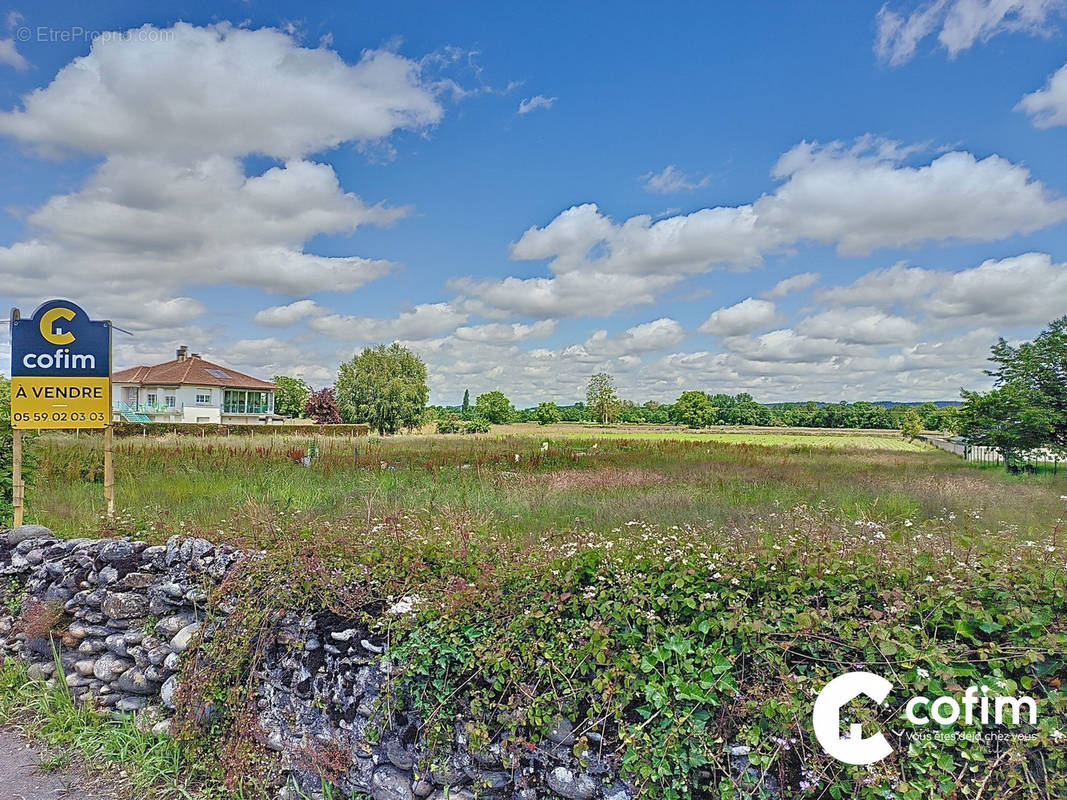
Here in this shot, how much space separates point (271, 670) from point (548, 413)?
3280 inches

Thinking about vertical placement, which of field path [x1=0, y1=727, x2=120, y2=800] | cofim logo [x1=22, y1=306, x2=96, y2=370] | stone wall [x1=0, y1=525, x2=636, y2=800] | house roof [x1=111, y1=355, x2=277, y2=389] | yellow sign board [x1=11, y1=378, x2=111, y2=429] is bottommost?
field path [x1=0, y1=727, x2=120, y2=800]

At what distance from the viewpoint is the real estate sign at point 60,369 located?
17.7 feet

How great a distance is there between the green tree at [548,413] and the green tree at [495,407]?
4577mm

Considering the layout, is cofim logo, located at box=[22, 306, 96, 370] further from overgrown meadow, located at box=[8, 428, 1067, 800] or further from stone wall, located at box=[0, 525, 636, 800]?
overgrown meadow, located at box=[8, 428, 1067, 800]

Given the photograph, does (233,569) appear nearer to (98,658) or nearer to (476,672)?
(98,658)

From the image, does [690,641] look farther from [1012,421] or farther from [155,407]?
[155,407]

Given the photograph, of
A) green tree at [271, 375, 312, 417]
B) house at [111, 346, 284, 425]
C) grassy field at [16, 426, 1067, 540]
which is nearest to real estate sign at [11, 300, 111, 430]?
grassy field at [16, 426, 1067, 540]

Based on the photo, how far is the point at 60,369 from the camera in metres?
5.55

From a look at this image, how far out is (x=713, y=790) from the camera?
236cm

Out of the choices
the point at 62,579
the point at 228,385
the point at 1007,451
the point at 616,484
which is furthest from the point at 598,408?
the point at 62,579

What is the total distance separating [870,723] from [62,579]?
198 inches

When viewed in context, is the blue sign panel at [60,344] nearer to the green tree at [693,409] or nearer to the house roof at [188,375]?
the house roof at [188,375]

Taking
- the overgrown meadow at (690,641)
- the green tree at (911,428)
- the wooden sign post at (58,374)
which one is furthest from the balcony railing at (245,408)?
the overgrown meadow at (690,641)

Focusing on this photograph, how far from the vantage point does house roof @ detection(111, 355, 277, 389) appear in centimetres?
4912
